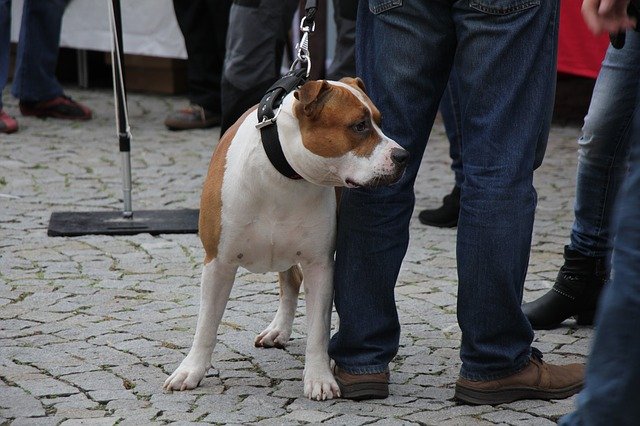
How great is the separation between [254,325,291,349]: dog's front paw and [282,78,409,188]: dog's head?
2.94ft

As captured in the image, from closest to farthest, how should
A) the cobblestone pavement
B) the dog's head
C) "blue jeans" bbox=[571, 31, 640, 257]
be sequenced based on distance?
the dog's head → the cobblestone pavement → "blue jeans" bbox=[571, 31, 640, 257]

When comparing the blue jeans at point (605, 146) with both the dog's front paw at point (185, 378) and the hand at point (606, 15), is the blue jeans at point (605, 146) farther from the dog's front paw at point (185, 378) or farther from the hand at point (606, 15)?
the dog's front paw at point (185, 378)

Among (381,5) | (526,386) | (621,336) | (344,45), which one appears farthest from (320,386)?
(344,45)

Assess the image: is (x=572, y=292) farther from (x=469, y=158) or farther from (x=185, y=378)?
(x=185, y=378)

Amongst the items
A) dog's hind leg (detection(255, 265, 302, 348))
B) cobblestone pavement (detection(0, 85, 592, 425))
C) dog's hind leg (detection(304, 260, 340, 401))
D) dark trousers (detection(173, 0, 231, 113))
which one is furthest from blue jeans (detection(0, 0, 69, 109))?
dog's hind leg (detection(304, 260, 340, 401))

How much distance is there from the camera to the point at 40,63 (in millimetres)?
8367

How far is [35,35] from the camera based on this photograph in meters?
8.37

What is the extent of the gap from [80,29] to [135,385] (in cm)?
650

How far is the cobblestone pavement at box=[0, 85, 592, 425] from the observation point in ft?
10.9

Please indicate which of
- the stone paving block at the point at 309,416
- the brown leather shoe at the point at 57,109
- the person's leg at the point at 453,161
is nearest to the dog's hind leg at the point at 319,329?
the stone paving block at the point at 309,416

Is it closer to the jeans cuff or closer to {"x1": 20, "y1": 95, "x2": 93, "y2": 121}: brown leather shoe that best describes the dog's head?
the jeans cuff

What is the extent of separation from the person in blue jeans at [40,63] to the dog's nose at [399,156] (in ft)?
18.8

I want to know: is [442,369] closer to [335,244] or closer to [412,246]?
[335,244]

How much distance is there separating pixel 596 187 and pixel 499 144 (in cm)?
100
